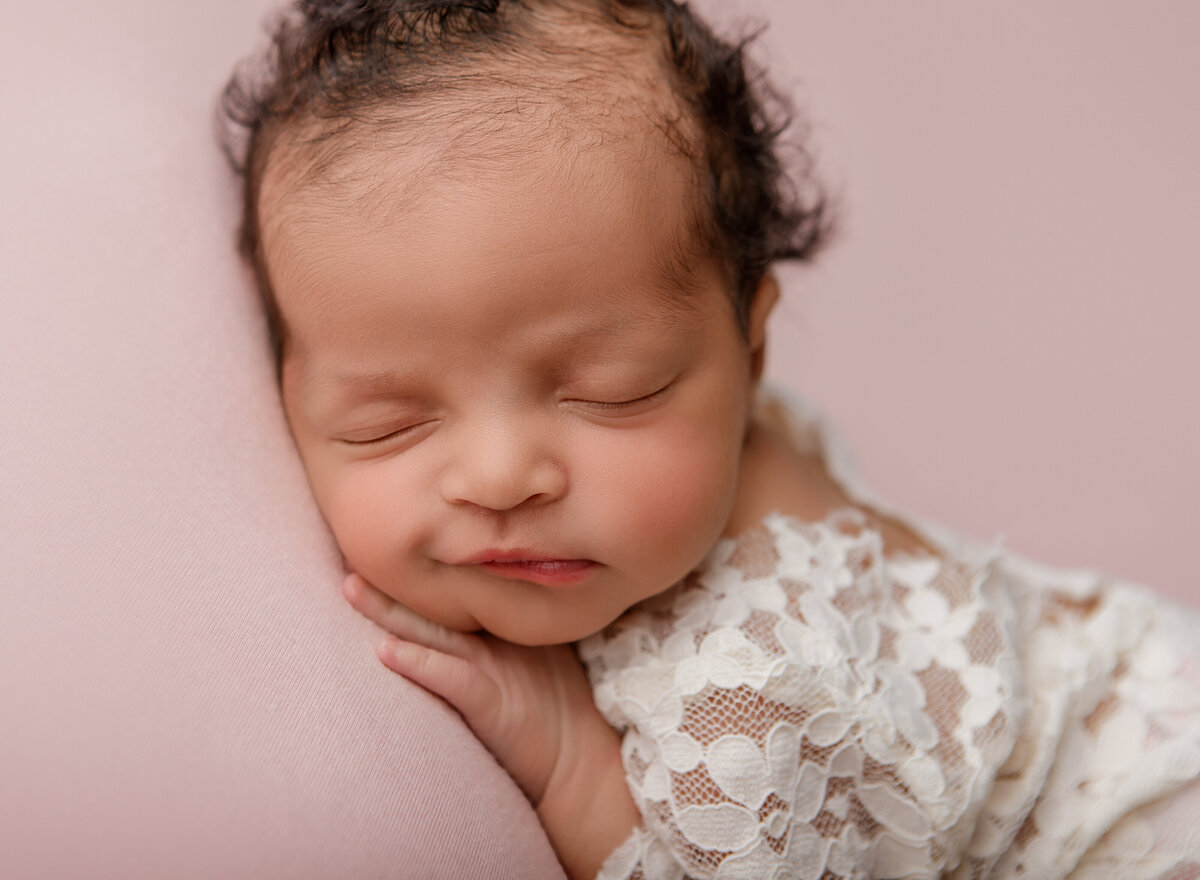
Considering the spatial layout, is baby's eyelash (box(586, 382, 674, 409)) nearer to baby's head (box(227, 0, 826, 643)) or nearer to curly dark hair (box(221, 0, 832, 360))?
baby's head (box(227, 0, 826, 643))

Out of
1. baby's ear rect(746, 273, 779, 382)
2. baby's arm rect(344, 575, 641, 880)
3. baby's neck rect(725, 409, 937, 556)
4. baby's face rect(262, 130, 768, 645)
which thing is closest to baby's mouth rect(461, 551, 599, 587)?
baby's face rect(262, 130, 768, 645)

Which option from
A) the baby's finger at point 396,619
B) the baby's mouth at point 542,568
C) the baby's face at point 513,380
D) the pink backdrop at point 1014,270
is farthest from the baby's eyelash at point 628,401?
the pink backdrop at point 1014,270

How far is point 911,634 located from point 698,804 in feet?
1.05

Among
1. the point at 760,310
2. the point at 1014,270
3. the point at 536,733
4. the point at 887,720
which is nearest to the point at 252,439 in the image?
the point at 536,733

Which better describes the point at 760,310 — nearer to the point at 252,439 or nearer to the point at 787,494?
the point at 787,494

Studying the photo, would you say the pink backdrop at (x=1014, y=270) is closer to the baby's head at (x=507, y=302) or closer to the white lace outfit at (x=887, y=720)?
the white lace outfit at (x=887, y=720)

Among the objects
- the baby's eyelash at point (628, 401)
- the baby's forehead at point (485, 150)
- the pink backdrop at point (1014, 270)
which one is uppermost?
the baby's forehead at point (485, 150)

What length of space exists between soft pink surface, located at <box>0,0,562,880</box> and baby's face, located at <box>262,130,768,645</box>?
3.8 inches

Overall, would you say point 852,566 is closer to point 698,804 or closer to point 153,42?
point 698,804

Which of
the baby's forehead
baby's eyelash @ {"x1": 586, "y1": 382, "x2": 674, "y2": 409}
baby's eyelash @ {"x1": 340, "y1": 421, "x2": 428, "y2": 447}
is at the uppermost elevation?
the baby's forehead

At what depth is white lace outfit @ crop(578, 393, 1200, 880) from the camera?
1.03 m

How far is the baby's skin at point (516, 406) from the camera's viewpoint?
95cm

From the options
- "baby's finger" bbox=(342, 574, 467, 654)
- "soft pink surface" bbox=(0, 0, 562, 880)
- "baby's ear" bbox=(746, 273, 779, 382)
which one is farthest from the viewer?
"baby's ear" bbox=(746, 273, 779, 382)

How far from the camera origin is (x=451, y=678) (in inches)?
41.2
